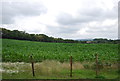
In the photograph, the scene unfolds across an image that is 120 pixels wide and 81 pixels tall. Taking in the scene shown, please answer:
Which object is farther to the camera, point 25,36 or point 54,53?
point 25,36

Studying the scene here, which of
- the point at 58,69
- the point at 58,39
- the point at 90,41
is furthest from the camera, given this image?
the point at 58,39

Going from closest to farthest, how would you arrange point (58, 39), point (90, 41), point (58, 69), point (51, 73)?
point (51, 73), point (58, 69), point (90, 41), point (58, 39)

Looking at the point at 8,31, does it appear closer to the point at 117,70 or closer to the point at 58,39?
the point at 58,39

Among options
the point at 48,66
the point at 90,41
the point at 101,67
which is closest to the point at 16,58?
the point at 48,66

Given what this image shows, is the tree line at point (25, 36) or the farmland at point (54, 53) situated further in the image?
the tree line at point (25, 36)

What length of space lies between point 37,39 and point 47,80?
53.3 m

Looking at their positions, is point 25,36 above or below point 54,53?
above

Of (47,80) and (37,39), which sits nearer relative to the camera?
(47,80)

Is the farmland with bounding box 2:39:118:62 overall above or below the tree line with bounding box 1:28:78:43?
below

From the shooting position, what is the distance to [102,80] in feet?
37.2

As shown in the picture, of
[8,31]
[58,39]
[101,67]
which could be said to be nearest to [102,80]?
[101,67]

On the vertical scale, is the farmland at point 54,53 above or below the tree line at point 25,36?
below

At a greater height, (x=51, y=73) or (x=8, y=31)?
(x=8, y=31)

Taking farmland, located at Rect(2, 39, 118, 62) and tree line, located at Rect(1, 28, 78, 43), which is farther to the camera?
tree line, located at Rect(1, 28, 78, 43)
